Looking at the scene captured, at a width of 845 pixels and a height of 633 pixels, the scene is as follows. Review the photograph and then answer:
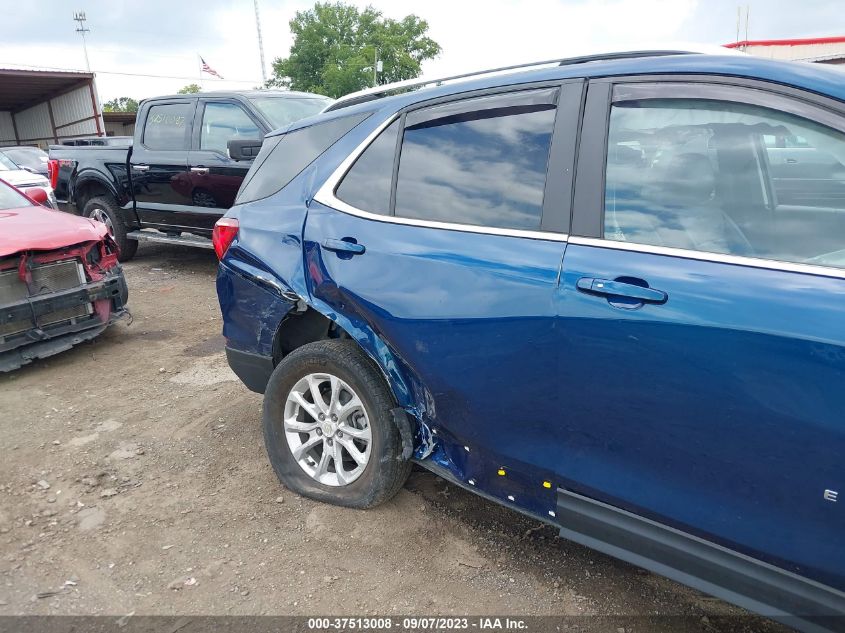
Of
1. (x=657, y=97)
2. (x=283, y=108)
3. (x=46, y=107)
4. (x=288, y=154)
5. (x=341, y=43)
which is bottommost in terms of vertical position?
(x=288, y=154)

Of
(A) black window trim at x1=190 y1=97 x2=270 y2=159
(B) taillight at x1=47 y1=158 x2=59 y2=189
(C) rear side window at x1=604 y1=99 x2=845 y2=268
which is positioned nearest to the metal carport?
(B) taillight at x1=47 y1=158 x2=59 y2=189

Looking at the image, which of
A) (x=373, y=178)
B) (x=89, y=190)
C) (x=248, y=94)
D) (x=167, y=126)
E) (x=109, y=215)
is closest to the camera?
(x=373, y=178)

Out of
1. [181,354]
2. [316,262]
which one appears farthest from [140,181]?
[316,262]

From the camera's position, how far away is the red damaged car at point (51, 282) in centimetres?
451

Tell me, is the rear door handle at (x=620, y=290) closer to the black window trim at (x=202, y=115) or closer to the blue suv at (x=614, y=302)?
the blue suv at (x=614, y=302)

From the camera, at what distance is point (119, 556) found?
2717 millimetres

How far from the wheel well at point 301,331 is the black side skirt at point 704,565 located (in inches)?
57.9

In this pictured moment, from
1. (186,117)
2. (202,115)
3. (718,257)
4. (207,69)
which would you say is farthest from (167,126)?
(207,69)

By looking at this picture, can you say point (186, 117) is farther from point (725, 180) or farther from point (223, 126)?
point (725, 180)

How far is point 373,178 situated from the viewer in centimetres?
267

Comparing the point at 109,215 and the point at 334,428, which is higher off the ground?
the point at 109,215

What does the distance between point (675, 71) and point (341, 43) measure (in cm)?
4909

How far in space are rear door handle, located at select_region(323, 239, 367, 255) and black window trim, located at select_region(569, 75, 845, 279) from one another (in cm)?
92

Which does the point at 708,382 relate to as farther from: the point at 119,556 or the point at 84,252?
the point at 84,252
